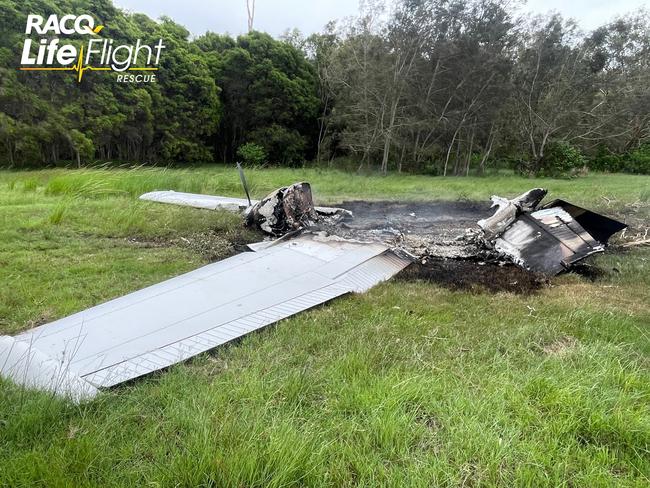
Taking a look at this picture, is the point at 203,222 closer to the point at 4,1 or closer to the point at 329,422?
the point at 329,422

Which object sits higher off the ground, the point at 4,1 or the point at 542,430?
the point at 4,1

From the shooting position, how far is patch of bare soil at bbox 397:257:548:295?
377 centimetres

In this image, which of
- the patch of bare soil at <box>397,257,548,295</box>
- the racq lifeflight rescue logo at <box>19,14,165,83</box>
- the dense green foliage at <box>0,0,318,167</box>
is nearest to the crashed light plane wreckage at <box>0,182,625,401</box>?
the patch of bare soil at <box>397,257,548,295</box>

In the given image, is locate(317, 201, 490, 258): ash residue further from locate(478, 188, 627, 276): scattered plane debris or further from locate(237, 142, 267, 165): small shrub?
locate(237, 142, 267, 165): small shrub

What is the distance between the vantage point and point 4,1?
46.2 feet

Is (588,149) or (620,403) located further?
(588,149)

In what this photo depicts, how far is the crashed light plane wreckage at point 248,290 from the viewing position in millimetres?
2260

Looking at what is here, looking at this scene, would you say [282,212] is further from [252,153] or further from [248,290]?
[252,153]

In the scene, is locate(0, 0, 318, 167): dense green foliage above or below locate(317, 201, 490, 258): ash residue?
above

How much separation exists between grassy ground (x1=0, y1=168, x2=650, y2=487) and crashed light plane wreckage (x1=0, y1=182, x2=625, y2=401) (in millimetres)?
164

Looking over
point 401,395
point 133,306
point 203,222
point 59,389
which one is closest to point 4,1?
point 203,222

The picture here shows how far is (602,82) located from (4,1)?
23.3 metres

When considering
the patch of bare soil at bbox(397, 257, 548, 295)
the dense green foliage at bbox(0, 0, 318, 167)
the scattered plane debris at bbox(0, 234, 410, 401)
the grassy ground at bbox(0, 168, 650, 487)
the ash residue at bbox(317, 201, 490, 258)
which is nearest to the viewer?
the grassy ground at bbox(0, 168, 650, 487)

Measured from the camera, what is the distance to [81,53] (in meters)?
15.7
